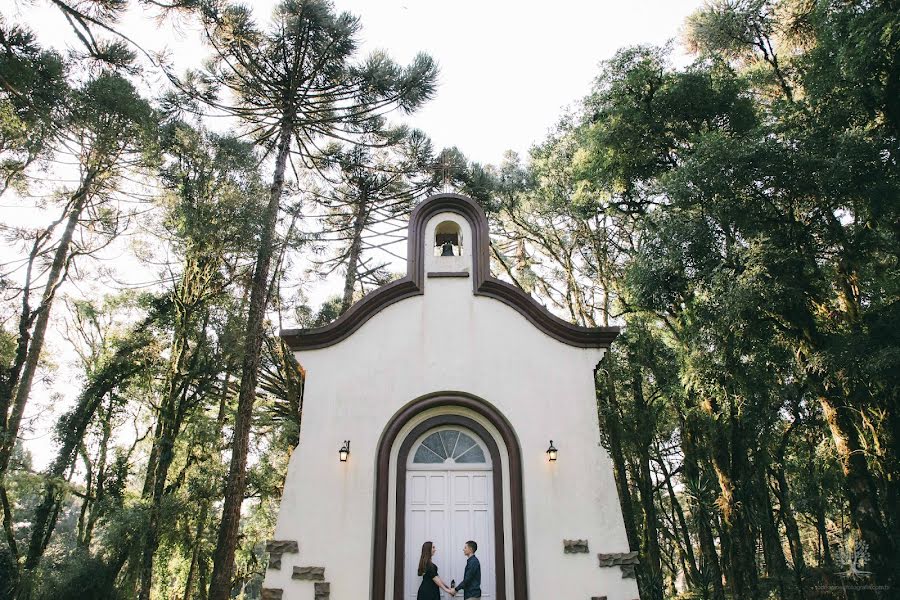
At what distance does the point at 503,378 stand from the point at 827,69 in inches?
340

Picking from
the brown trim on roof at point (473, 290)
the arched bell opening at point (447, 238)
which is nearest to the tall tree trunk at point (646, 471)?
the brown trim on roof at point (473, 290)

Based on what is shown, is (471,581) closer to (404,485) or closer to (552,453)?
(404,485)

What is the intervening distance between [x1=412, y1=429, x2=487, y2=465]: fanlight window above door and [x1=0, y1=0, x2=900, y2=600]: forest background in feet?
15.9

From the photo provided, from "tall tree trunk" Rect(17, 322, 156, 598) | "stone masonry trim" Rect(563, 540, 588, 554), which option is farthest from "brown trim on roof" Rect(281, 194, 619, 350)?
"tall tree trunk" Rect(17, 322, 156, 598)

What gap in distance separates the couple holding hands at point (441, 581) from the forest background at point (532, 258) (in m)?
5.20

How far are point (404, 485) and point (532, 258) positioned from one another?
504 inches

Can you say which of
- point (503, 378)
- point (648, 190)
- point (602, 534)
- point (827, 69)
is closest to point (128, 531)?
point (503, 378)

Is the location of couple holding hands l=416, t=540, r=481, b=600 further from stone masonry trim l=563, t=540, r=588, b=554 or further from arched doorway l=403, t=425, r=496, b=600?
stone masonry trim l=563, t=540, r=588, b=554

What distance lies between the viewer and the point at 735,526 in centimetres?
1195

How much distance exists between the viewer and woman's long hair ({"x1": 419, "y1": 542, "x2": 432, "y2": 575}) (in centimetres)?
727

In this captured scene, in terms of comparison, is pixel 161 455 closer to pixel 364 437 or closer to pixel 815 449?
pixel 364 437

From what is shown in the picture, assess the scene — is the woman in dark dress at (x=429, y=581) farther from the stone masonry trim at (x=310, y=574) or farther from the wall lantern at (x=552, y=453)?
the wall lantern at (x=552, y=453)

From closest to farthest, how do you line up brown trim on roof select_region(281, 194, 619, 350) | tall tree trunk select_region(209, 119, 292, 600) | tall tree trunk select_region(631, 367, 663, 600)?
1. brown trim on roof select_region(281, 194, 619, 350)
2. tall tree trunk select_region(209, 119, 292, 600)
3. tall tree trunk select_region(631, 367, 663, 600)

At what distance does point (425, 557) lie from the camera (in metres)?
7.34
